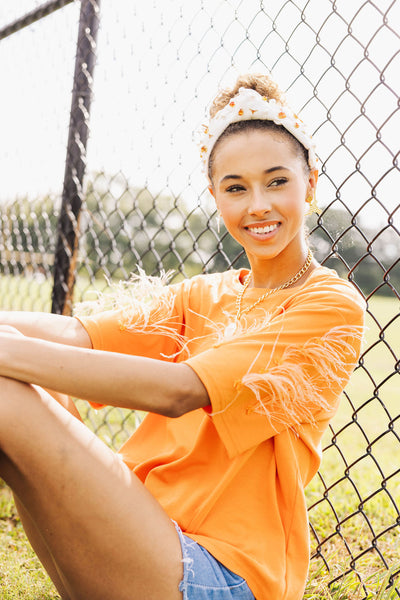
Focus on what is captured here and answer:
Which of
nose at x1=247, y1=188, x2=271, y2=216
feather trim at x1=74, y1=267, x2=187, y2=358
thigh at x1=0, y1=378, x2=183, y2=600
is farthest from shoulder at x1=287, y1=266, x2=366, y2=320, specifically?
thigh at x1=0, y1=378, x2=183, y2=600

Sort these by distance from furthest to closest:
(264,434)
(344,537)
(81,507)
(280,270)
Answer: (344,537) → (280,270) → (264,434) → (81,507)

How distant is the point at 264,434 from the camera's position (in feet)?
4.68

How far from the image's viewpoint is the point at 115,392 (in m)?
1.36

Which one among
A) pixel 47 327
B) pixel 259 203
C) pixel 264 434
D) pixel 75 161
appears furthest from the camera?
pixel 75 161

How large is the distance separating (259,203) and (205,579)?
0.90m

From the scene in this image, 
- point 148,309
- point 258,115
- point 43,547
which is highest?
point 258,115

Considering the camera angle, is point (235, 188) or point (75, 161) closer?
point (235, 188)

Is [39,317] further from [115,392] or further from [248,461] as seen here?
[248,461]

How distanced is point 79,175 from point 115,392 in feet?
5.91

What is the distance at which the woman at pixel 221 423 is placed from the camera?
52.2 inches

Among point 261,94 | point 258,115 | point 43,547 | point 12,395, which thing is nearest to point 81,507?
point 12,395

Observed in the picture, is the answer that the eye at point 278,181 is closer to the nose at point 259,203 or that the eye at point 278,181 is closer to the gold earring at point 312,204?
the nose at point 259,203

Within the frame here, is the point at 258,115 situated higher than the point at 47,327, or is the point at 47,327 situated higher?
the point at 258,115

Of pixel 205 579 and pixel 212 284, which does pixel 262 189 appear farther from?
pixel 205 579
